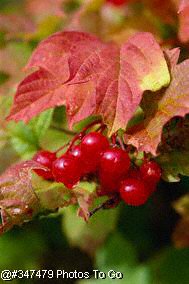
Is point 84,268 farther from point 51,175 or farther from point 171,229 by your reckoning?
point 51,175

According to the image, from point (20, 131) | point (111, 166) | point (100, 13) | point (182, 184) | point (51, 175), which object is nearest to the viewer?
point (111, 166)

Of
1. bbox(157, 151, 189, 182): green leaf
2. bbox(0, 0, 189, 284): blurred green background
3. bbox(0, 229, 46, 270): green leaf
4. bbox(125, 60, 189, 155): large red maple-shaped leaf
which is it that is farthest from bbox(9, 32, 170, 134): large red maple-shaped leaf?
bbox(0, 229, 46, 270): green leaf

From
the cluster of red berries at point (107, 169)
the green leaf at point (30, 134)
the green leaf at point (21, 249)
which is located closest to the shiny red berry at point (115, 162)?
the cluster of red berries at point (107, 169)

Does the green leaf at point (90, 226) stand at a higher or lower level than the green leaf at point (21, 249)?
higher

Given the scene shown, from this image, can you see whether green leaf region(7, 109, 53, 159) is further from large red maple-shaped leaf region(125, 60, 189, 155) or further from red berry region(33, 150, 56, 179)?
large red maple-shaped leaf region(125, 60, 189, 155)

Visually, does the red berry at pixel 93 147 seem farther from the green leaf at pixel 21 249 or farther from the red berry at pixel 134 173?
the green leaf at pixel 21 249

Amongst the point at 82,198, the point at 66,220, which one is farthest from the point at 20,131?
the point at 82,198
